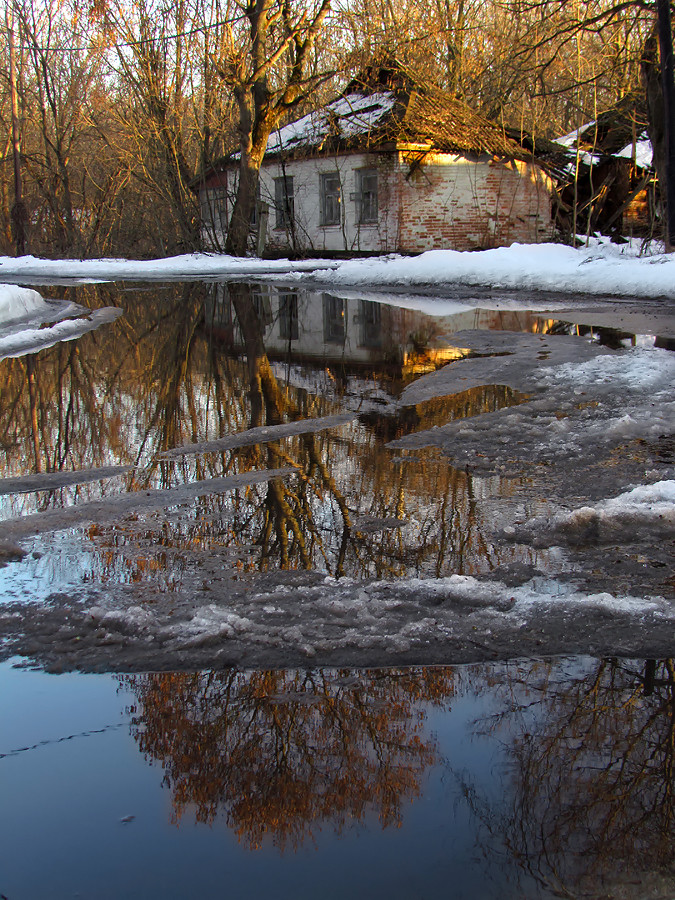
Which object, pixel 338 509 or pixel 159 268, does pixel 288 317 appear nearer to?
pixel 338 509

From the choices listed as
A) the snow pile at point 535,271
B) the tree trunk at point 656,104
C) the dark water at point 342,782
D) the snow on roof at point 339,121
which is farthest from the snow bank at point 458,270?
the dark water at point 342,782

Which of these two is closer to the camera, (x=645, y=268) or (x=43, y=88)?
(x=645, y=268)

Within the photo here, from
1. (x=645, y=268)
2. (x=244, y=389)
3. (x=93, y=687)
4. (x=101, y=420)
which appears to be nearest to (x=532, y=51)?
(x=645, y=268)

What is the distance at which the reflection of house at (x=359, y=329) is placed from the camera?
877 cm

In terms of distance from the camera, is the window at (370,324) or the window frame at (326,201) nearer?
the window at (370,324)

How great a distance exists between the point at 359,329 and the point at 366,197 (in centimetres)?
1643

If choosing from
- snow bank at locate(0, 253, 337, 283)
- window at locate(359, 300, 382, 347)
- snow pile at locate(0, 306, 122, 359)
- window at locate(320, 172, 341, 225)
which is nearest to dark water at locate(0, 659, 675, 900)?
window at locate(359, 300, 382, 347)

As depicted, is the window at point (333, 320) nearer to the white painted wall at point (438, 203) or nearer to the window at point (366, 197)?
the white painted wall at point (438, 203)

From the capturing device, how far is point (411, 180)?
974 inches

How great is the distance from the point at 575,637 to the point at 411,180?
77.6ft

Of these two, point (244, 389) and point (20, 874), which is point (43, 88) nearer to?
point (244, 389)

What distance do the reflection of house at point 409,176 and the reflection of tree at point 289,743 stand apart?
23.4 metres

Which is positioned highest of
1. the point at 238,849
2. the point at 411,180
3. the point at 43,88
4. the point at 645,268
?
the point at 43,88

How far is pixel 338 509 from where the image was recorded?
13.3ft
